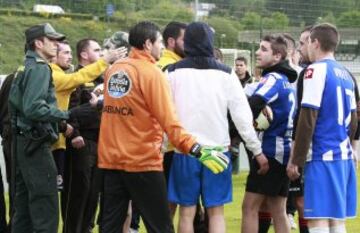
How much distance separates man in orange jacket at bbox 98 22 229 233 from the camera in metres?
6.09

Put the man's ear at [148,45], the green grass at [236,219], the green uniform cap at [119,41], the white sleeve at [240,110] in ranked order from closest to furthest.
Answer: the man's ear at [148,45]
the white sleeve at [240,110]
the green uniform cap at [119,41]
the green grass at [236,219]

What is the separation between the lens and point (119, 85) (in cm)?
620

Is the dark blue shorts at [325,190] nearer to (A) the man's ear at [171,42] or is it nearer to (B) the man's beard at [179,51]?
(B) the man's beard at [179,51]

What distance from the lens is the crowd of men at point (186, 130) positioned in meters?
6.20

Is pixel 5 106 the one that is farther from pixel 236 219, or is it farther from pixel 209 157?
pixel 236 219

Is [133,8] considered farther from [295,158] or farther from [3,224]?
[295,158]

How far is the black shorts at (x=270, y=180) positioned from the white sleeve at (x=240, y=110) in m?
0.53

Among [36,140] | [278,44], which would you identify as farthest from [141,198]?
[278,44]

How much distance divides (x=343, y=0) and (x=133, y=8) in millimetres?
5195

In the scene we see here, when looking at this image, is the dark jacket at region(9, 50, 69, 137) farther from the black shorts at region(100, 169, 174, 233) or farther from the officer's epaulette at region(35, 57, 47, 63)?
the black shorts at region(100, 169, 174, 233)

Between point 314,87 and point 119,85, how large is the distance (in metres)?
1.52

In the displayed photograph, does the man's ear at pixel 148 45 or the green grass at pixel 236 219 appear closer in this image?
the man's ear at pixel 148 45

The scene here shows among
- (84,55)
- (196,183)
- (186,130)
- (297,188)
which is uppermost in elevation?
(84,55)

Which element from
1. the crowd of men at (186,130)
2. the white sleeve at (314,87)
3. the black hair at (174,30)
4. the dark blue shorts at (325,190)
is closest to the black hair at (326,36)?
the crowd of men at (186,130)
